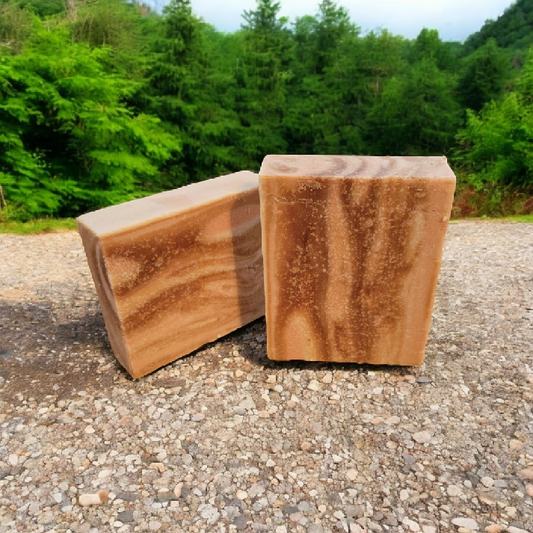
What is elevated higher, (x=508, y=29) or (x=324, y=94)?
(x=508, y=29)

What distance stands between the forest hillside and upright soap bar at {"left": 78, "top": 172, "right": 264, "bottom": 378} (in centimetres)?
764

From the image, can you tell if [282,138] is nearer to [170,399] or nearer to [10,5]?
[10,5]

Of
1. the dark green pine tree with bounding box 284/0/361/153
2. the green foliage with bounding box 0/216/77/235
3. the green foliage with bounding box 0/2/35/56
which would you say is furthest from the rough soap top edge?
the dark green pine tree with bounding box 284/0/361/153

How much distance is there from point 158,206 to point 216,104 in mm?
17262

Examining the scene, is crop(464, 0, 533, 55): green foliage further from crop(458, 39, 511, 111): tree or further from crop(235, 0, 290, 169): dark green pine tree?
crop(235, 0, 290, 169): dark green pine tree

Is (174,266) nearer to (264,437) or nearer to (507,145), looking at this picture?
(264,437)

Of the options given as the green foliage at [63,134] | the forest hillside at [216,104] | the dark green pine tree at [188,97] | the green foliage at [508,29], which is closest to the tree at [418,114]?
the forest hillside at [216,104]

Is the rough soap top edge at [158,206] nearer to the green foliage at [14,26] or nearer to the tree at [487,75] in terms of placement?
the green foliage at [14,26]

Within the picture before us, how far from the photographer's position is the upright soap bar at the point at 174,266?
3.00 m

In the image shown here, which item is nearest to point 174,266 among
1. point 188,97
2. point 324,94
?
point 188,97

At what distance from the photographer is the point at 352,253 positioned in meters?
2.94

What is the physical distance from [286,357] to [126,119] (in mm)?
10883

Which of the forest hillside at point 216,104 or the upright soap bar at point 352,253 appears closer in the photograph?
the upright soap bar at point 352,253

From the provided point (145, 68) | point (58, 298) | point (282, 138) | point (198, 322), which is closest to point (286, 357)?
point (198, 322)
